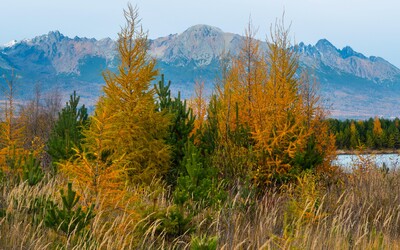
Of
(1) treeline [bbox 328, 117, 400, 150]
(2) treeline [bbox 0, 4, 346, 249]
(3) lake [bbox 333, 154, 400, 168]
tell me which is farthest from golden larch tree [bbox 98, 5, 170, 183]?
(1) treeline [bbox 328, 117, 400, 150]

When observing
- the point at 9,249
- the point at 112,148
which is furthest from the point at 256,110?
the point at 9,249

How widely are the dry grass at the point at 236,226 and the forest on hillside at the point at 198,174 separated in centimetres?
3

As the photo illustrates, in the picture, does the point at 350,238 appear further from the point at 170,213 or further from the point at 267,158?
the point at 267,158

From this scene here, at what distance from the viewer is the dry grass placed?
5.29 m

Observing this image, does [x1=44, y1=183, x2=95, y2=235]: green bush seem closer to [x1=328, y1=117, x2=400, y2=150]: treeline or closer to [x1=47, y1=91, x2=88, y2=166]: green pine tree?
[x1=47, y1=91, x2=88, y2=166]: green pine tree

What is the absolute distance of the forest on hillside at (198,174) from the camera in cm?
609

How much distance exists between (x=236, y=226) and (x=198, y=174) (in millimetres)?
2772

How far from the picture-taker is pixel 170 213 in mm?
6191

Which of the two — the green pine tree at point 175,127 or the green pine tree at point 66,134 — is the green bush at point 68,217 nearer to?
the green pine tree at point 175,127

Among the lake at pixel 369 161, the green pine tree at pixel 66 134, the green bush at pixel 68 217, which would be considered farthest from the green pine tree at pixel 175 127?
the green bush at pixel 68 217

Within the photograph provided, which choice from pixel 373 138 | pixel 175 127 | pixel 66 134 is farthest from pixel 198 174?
pixel 373 138

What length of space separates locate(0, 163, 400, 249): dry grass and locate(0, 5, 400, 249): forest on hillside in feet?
0.11

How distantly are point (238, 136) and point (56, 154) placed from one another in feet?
18.4

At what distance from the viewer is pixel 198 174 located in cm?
889
